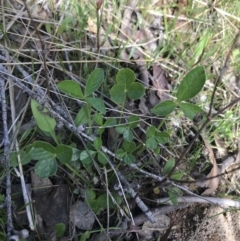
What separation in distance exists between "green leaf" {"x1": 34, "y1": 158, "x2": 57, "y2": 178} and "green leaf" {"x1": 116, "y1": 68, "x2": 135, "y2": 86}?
0.33 metres

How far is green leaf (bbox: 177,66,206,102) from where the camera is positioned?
1.14 metres

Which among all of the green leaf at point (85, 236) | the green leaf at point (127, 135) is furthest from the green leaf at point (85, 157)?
the green leaf at point (85, 236)

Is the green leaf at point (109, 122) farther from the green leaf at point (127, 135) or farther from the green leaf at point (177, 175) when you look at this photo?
the green leaf at point (177, 175)

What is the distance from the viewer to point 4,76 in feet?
4.58

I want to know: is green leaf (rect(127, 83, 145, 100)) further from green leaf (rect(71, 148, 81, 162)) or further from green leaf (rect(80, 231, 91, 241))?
green leaf (rect(80, 231, 91, 241))

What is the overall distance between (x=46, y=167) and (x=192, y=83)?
1.67 ft

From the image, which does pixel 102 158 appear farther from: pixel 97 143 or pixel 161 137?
pixel 161 137

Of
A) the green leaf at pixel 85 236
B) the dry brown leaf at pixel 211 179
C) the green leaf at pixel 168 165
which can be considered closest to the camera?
the green leaf at pixel 85 236

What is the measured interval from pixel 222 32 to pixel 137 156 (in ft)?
2.46

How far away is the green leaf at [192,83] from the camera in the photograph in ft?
3.73

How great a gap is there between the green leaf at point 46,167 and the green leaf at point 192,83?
0.44 meters

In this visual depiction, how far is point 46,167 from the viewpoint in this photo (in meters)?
1.17

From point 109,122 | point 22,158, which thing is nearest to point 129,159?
point 109,122

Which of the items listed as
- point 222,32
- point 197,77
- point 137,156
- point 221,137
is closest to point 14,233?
point 137,156
